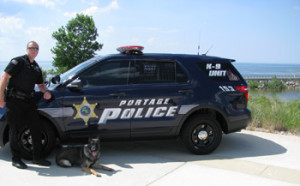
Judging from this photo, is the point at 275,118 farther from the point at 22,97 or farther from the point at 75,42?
the point at 75,42

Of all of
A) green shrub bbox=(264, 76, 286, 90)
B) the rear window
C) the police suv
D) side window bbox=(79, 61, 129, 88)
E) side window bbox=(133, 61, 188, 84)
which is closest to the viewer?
the police suv

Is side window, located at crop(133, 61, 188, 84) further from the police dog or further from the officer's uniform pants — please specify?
the officer's uniform pants

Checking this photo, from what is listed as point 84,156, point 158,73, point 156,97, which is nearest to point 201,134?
point 156,97

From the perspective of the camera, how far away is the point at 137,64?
4.77 metres

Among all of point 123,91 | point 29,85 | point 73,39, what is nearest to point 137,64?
point 123,91

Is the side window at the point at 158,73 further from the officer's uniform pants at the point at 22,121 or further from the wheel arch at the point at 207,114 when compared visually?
the officer's uniform pants at the point at 22,121

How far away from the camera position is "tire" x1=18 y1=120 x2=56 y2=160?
4.44 metres

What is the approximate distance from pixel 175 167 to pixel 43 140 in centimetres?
216

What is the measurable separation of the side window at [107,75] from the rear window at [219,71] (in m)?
1.39

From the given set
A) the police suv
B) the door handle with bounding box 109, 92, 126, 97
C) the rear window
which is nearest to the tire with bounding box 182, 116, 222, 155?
the police suv

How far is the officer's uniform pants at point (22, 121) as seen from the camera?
13.3 ft

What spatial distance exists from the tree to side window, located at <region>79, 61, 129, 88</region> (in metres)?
42.9

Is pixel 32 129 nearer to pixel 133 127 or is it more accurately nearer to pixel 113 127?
pixel 113 127

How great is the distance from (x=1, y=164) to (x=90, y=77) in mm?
1942
